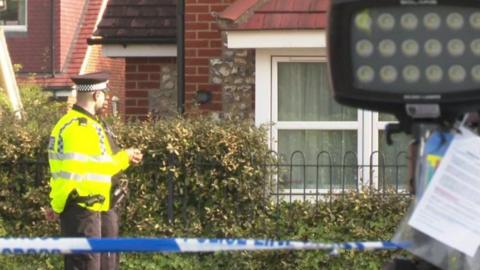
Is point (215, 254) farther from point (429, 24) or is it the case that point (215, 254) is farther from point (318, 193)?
point (429, 24)

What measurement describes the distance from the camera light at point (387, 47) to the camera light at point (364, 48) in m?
0.03

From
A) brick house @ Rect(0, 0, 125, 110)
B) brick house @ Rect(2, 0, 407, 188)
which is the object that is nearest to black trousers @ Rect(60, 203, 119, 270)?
brick house @ Rect(2, 0, 407, 188)

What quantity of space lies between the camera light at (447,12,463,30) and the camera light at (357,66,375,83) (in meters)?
0.27

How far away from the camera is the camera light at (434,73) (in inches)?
123

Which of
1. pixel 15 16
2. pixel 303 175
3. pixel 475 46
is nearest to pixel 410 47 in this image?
pixel 475 46

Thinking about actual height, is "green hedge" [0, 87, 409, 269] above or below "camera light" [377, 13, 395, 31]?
below

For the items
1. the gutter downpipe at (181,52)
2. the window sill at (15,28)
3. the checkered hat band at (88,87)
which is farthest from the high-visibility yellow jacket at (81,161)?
the window sill at (15,28)

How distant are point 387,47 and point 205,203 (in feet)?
18.6

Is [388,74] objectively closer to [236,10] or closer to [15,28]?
[236,10]

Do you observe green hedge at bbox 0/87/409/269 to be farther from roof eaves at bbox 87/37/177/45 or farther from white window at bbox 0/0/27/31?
white window at bbox 0/0/27/31

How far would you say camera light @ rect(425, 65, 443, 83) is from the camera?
123 inches

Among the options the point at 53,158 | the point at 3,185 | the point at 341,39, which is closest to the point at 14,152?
the point at 3,185

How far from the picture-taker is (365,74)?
3.19 metres

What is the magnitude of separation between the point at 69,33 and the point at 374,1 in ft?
65.7
